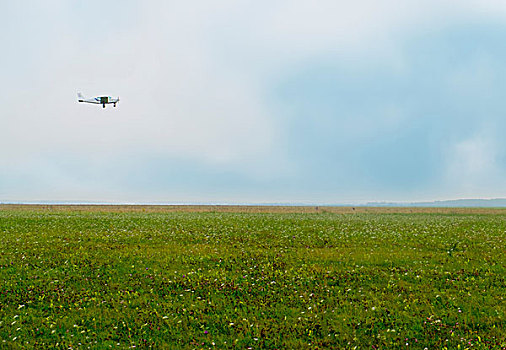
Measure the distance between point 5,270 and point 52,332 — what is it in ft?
28.2

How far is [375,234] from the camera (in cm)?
3102

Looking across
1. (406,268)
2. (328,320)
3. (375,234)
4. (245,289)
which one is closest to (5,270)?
(245,289)

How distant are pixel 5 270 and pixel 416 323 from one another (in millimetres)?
18623

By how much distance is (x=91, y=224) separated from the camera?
3659 centimetres

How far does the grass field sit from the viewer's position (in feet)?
38.0

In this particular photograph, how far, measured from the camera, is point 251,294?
15.0 m

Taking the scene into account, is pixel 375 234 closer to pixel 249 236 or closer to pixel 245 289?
pixel 249 236

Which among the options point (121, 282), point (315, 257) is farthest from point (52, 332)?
point (315, 257)

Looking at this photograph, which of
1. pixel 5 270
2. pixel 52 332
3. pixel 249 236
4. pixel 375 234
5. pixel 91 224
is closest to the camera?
pixel 52 332

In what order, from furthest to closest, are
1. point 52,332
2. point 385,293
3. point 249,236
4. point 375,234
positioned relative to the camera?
point 375,234 → point 249,236 → point 385,293 → point 52,332

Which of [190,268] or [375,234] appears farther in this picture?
[375,234]

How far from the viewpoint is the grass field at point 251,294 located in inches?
455

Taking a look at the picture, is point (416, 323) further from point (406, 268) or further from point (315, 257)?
point (315, 257)

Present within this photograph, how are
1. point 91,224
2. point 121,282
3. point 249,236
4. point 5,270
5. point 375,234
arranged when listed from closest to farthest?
Result: 1. point 121,282
2. point 5,270
3. point 249,236
4. point 375,234
5. point 91,224
